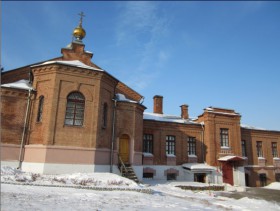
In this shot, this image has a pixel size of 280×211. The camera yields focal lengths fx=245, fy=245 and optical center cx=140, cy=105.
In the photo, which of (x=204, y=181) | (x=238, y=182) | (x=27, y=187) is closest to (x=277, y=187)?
(x=238, y=182)

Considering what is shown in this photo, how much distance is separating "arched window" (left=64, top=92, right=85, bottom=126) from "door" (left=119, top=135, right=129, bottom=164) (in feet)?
12.8

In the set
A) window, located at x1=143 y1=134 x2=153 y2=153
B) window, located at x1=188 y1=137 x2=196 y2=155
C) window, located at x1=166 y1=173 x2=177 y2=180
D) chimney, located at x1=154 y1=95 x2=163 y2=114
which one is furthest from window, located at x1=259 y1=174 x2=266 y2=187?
window, located at x1=143 y1=134 x2=153 y2=153

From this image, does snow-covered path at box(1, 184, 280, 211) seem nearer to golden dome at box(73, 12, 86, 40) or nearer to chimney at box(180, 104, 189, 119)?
golden dome at box(73, 12, 86, 40)

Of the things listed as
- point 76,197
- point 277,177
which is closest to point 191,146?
point 277,177

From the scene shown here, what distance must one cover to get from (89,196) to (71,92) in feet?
26.2

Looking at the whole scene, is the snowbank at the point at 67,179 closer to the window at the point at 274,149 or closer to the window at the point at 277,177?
the window at the point at 277,177

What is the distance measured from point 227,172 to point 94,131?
45.9 feet

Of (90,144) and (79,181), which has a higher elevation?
(90,144)

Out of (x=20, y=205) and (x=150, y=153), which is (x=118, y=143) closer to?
(x=150, y=153)

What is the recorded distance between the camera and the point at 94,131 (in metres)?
15.9

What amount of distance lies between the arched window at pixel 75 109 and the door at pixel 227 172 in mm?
14487

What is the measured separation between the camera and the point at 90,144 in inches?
618

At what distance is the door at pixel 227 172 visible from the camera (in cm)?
2270

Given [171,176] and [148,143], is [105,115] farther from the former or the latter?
[171,176]
